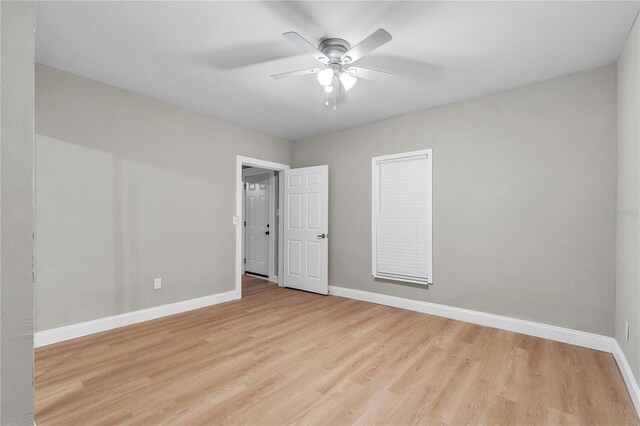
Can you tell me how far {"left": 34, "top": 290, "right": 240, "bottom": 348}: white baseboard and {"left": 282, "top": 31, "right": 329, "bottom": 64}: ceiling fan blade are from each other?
11.1 feet

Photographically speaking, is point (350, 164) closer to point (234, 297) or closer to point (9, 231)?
point (234, 297)

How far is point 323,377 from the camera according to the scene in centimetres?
237

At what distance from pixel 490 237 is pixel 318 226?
2482mm

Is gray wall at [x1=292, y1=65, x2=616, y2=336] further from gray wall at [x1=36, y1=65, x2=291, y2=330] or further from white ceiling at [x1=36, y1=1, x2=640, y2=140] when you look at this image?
gray wall at [x1=36, y1=65, x2=291, y2=330]

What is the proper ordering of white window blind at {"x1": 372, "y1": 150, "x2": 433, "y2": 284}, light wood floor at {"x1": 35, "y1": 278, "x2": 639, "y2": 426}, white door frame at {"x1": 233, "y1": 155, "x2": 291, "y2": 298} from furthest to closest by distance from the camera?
white door frame at {"x1": 233, "y1": 155, "x2": 291, "y2": 298}, white window blind at {"x1": 372, "y1": 150, "x2": 433, "y2": 284}, light wood floor at {"x1": 35, "y1": 278, "x2": 639, "y2": 426}

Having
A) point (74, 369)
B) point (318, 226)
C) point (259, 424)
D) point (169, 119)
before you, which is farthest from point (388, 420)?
point (169, 119)

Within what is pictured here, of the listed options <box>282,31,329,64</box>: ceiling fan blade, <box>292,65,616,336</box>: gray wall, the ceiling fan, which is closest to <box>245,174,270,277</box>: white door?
<box>292,65,616,336</box>: gray wall

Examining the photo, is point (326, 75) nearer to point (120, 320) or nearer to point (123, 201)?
point (123, 201)

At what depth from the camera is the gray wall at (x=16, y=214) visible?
0.78 meters

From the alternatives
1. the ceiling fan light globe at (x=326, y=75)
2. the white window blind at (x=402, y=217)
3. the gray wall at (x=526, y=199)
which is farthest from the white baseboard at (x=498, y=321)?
the ceiling fan light globe at (x=326, y=75)

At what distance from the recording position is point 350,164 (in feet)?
15.9

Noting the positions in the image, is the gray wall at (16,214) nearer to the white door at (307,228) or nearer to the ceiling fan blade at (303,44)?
the ceiling fan blade at (303,44)

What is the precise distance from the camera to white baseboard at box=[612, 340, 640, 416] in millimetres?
2001

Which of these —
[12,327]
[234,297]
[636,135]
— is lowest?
[234,297]
